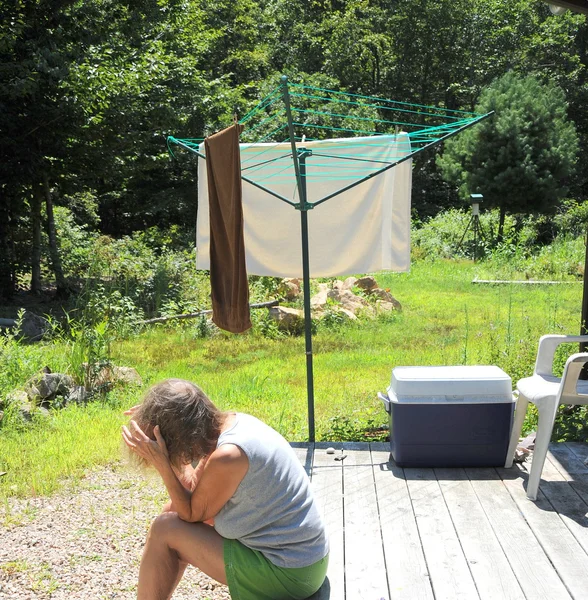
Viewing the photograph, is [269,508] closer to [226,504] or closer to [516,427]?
[226,504]

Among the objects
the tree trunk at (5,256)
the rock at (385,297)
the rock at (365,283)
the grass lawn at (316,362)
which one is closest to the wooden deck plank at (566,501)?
the grass lawn at (316,362)

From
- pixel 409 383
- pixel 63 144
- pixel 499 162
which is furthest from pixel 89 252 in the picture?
pixel 499 162

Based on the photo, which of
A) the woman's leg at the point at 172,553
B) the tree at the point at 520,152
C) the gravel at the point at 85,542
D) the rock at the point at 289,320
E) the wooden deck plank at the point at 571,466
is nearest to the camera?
the woman's leg at the point at 172,553

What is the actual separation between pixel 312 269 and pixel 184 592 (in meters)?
2.68

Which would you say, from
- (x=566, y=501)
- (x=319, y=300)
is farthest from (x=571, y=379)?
(x=319, y=300)

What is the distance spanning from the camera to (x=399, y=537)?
3.06 metres

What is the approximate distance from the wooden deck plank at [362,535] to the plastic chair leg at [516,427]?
0.75 meters

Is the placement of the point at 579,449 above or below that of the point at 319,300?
above

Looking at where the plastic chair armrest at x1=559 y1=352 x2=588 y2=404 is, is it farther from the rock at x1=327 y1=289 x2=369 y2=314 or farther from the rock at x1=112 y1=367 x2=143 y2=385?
the rock at x1=327 y1=289 x2=369 y2=314

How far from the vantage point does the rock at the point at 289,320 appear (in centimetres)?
931

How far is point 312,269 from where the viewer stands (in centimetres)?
515

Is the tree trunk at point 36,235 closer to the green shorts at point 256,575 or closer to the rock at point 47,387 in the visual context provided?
the rock at point 47,387

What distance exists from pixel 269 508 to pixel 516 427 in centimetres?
196

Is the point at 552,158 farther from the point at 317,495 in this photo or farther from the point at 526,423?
the point at 317,495
